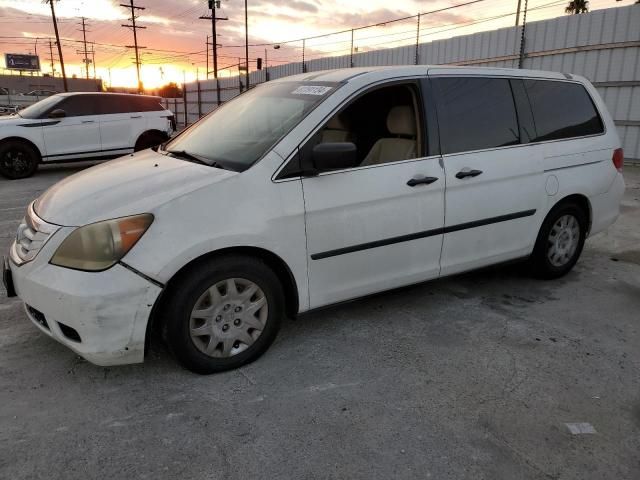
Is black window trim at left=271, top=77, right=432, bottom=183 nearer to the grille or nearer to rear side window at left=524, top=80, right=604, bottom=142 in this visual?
rear side window at left=524, top=80, right=604, bottom=142

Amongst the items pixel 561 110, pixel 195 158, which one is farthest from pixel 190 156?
pixel 561 110

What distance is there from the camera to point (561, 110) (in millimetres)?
4199

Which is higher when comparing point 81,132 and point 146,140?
point 81,132

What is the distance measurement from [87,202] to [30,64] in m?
107

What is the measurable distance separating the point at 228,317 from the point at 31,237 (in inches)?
45.8

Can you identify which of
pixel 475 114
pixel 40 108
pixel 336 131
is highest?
pixel 40 108

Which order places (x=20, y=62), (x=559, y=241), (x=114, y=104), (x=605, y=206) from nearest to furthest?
(x=559, y=241) < (x=605, y=206) < (x=114, y=104) < (x=20, y=62)

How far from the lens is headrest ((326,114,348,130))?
316 cm

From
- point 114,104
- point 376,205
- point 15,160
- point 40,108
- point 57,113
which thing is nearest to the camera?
point 376,205

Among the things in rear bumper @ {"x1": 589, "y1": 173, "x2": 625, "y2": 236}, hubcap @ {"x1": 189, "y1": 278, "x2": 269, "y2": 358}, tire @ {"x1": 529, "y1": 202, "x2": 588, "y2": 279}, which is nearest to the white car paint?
hubcap @ {"x1": 189, "y1": 278, "x2": 269, "y2": 358}

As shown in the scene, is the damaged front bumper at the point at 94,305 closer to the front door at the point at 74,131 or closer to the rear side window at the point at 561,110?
the rear side window at the point at 561,110

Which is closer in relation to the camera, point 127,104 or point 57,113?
point 57,113

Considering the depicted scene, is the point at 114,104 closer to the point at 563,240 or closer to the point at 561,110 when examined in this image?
the point at 561,110

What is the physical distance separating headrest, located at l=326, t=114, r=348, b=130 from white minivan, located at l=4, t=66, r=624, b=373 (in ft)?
0.04
